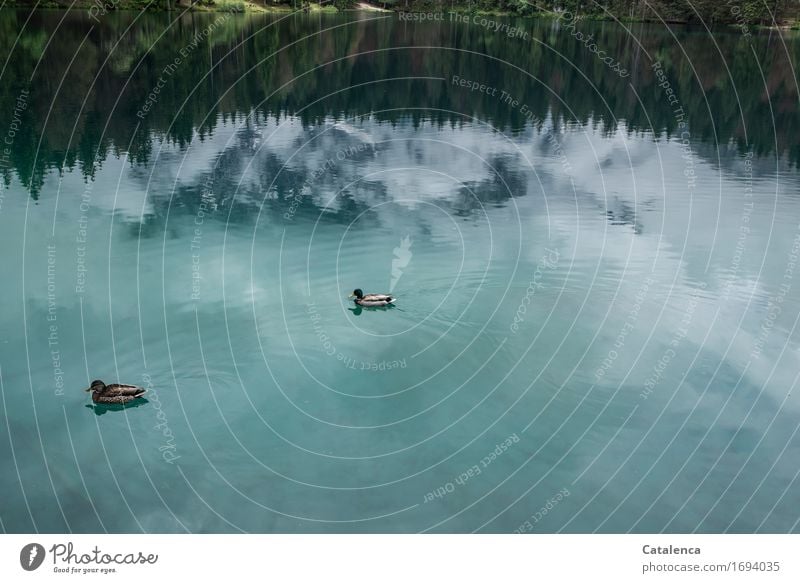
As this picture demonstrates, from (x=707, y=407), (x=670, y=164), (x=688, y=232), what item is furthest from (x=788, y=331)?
(x=670, y=164)

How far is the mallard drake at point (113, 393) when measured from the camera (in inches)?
602

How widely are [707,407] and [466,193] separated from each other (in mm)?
13987

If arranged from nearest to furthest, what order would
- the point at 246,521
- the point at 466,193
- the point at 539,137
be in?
the point at 246,521 → the point at 466,193 → the point at 539,137

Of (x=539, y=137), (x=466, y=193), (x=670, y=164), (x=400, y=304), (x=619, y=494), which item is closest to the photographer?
(x=619, y=494)

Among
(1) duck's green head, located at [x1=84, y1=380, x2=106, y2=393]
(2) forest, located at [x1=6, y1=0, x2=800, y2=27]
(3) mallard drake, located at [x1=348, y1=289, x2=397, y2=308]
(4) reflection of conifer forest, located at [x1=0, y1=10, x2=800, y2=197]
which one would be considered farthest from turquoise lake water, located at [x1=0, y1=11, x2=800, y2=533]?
(2) forest, located at [x1=6, y1=0, x2=800, y2=27]

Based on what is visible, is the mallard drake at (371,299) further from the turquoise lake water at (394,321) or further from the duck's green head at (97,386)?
the duck's green head at (97,386)

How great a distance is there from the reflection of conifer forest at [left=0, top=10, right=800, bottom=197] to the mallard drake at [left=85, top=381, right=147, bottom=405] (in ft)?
45.6

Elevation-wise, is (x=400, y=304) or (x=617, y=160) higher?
(x=617, y=160)

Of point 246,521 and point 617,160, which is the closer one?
point 246,521

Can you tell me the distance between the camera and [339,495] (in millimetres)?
13398

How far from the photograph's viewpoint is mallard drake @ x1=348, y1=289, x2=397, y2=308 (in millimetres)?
19359

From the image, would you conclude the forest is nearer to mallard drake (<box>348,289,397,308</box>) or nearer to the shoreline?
the shoreline

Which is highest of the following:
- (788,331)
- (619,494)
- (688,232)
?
(688,232)

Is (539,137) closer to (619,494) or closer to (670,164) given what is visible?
(670,164)
